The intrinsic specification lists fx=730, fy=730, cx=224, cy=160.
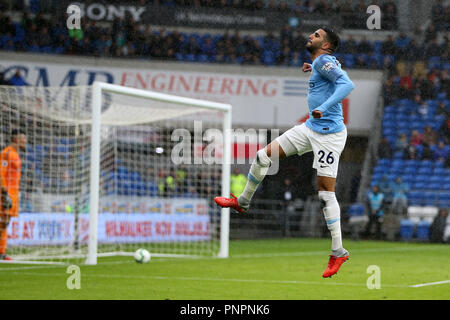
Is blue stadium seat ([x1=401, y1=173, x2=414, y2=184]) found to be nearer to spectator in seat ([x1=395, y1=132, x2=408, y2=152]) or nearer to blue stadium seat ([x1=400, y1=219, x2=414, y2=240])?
spectator in seat ([x1=395, y1=132, x2=408, y2=152])

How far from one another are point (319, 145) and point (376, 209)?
45.0 ft

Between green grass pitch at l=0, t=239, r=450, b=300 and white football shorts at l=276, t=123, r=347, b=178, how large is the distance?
1871 millimetres

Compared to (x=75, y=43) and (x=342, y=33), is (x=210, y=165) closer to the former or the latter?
(x=75, y=43)

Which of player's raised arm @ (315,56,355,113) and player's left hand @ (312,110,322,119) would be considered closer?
player's left hand @ (312,110,322,119)

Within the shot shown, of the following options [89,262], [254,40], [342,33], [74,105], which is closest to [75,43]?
[254,40]

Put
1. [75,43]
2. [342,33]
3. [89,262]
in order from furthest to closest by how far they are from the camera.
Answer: [342,33] → [75,43] → [89,262]

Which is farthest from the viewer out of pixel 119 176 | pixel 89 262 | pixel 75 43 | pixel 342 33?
pixel 342 33

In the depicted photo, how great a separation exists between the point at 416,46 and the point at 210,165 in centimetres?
1093

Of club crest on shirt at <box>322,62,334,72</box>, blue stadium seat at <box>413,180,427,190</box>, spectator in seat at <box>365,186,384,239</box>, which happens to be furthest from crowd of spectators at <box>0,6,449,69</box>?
club crest on shirt at <box>322,62,334,72</box>

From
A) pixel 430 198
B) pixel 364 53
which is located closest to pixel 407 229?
pixel 430 198

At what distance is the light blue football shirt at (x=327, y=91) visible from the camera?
6.06 metres

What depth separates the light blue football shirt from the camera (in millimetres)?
6062

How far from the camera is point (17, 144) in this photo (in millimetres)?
11602

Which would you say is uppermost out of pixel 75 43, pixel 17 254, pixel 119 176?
pixel 75 43
